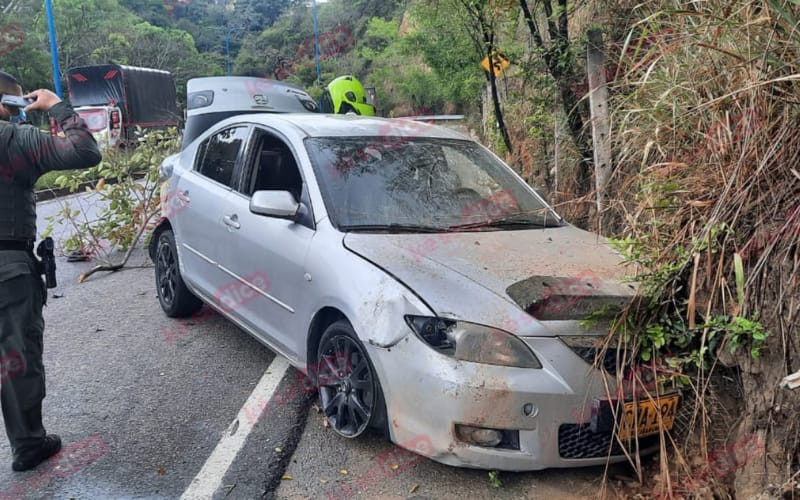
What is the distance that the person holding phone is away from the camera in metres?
3.24

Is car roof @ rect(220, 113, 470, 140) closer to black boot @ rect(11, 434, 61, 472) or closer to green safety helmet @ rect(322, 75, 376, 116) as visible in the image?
black boot @ rect(11, 434, 61, 472)

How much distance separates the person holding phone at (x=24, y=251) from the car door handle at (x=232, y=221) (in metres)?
1.22

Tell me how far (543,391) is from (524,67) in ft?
14.6

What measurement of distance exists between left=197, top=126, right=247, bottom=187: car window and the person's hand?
1.54 metres

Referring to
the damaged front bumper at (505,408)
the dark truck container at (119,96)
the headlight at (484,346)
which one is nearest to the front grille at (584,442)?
the damaged front bumper at (505,408)

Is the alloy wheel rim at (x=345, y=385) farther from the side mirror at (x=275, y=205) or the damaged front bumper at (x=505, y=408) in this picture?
the side mirror at (x=275, y=205)

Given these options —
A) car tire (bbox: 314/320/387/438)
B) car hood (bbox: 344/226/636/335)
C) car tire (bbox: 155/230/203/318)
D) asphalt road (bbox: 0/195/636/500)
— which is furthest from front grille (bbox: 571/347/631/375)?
car tire (bbox: 155/230/203/318)

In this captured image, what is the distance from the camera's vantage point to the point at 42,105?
10.9 ft

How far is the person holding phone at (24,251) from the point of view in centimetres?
324

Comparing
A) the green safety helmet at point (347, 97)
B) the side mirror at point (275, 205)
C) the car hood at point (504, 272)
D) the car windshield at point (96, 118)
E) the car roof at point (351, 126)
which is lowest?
the car hood at point (504, 272)

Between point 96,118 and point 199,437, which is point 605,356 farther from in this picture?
point 96,118

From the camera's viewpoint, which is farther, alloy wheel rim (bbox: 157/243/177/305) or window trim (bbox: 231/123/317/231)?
alloy wheel rim (bbox: 157/243/177/305)

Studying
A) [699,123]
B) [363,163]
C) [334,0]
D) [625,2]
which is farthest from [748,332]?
[334,0]

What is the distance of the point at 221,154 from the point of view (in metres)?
5.15
